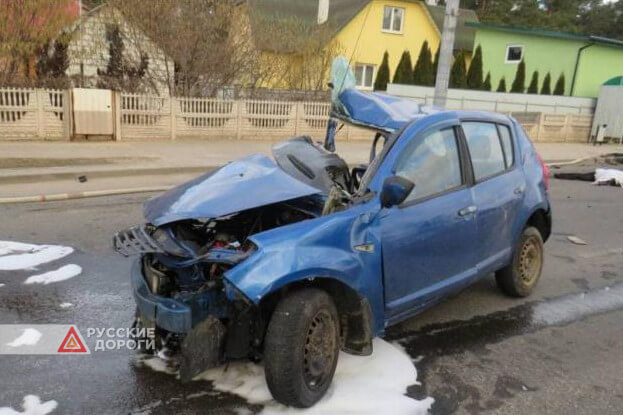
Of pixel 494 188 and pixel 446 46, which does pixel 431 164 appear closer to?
pixel 494 188

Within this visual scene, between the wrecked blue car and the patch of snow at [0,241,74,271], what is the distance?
2.28 m

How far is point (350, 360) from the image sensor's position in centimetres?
384

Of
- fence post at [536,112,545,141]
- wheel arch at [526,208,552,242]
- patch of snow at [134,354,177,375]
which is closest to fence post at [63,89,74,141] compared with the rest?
patch of snow at [134,354,177,375]

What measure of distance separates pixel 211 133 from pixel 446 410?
525 inches

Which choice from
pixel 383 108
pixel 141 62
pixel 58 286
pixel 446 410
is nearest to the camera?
pixel 446 410

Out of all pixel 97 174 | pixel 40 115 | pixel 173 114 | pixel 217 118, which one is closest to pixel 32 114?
pixel 40 115

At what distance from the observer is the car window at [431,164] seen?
3.88 m

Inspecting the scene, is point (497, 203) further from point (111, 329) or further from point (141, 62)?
point (141, 62)

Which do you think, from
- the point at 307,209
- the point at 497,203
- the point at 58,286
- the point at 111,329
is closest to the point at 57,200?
the point at 58,286

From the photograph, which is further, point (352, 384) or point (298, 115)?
point (298, 115)

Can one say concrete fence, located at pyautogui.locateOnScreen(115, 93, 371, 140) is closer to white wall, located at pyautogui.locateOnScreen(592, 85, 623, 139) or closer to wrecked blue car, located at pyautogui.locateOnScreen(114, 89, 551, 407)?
wrecked blue car, located at pyautogui.locateOnScreen(114, 89, 551, 407)

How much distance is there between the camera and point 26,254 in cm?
583

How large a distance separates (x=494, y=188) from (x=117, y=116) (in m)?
11.9

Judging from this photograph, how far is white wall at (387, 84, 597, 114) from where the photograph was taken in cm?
2473
